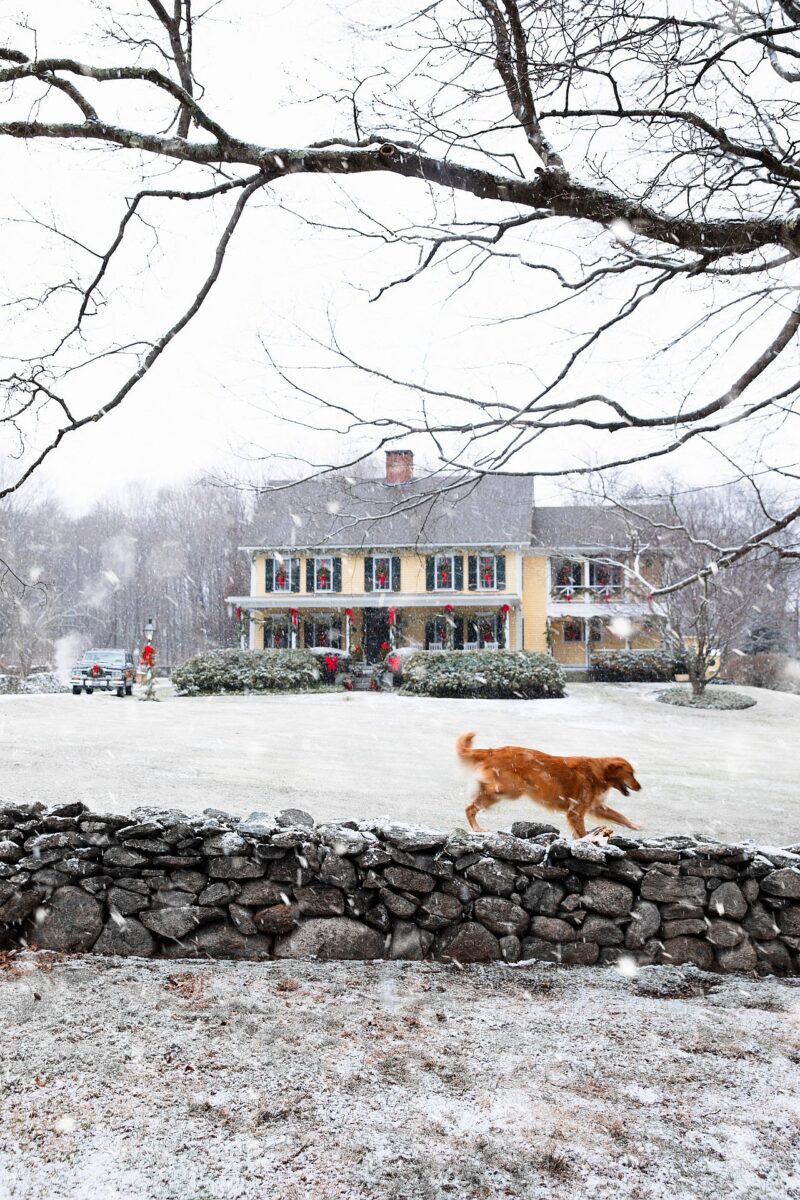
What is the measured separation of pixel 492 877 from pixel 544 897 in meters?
0.31

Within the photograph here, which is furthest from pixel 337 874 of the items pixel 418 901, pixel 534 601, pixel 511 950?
pixel 534 601

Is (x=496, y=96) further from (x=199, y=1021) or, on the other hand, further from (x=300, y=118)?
(x=199, y=1021)

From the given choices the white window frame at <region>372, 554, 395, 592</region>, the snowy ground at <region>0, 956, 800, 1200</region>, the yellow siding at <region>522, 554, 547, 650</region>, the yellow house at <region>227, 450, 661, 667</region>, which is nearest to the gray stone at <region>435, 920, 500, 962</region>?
the snowy ground at <region>0, 956, 800, 1200</region>

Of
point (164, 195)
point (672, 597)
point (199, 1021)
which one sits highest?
point (164, 195)

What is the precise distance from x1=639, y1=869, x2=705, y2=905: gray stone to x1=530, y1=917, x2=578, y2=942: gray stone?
0.45m

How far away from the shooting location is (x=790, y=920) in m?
4.45

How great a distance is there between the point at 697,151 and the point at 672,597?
17.0 metres

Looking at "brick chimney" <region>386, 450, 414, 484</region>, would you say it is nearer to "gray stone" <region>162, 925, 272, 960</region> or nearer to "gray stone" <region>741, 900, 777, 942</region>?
"gray stone" <region>162, 925, 272, 960</region>

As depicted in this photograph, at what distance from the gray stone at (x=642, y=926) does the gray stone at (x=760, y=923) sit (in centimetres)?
48

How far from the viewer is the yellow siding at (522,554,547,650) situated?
2742 cm

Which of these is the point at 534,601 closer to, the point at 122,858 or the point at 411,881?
the point at 411,881

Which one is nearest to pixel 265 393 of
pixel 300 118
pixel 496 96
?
pixel 300 118

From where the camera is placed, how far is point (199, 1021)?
368 centimetres

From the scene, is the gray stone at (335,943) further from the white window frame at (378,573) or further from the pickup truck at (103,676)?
the white window frame at (378,573)
